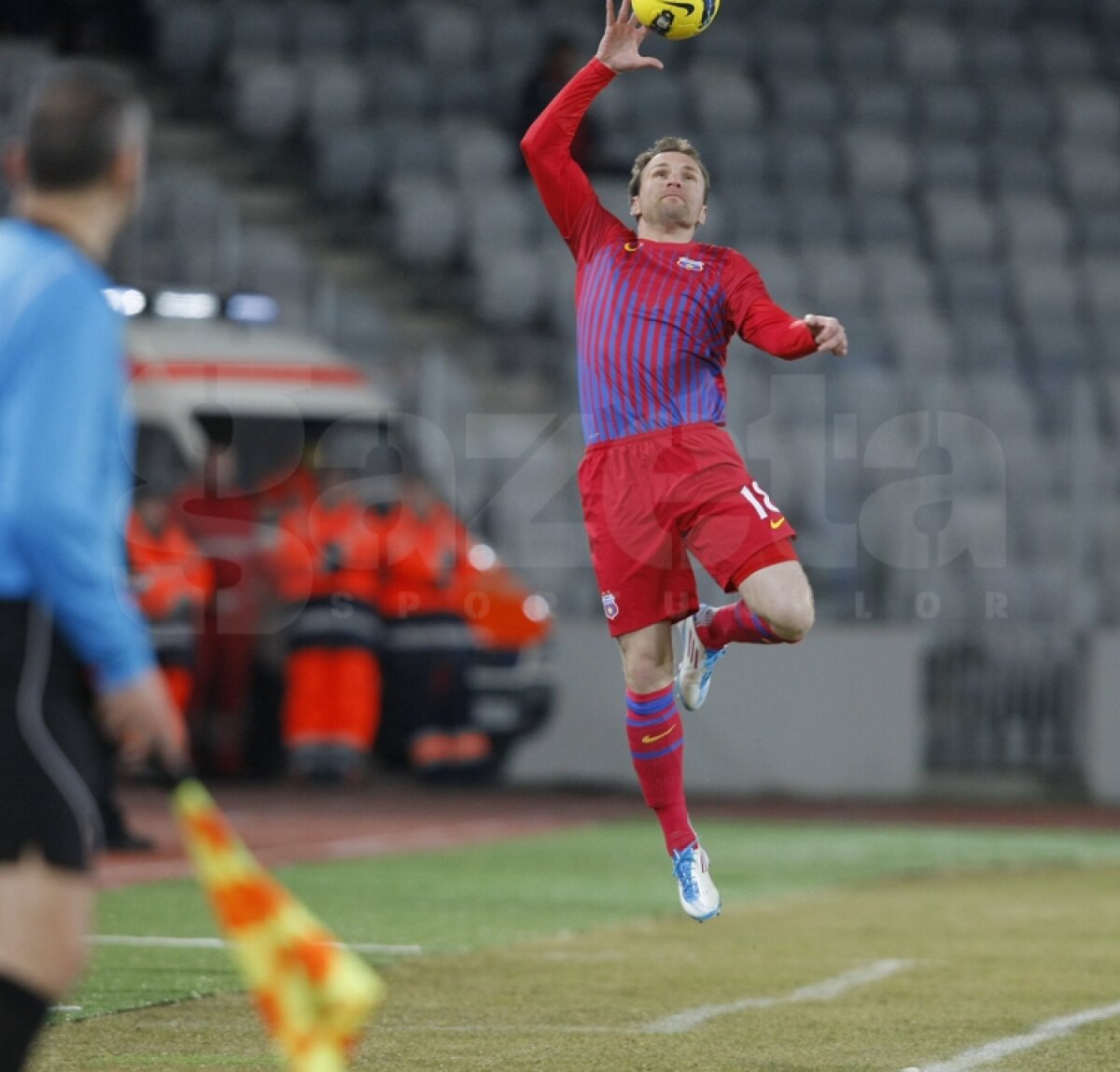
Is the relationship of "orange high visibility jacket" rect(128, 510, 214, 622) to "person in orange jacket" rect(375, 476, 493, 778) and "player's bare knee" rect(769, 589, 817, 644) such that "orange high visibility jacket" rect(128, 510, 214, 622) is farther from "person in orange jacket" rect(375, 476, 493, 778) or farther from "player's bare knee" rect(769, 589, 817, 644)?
"player's bare knee" rect(769, 589, 817, 644)

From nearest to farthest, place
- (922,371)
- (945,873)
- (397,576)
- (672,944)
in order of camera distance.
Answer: (672,944), (945,873), (397,576), (922,371)

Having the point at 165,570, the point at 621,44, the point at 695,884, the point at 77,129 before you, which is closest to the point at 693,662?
the point at 695,884

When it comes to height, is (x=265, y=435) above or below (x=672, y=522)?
above

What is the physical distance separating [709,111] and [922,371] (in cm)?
353

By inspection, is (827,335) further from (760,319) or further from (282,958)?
(282,958)

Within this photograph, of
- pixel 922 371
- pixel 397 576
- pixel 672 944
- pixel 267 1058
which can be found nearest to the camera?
pixel 267 1058

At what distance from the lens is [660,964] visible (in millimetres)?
8805

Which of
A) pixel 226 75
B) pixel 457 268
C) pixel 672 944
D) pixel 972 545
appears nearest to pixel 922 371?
pixel 972 545

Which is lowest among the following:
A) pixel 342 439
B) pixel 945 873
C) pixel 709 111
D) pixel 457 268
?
pixel 945 873

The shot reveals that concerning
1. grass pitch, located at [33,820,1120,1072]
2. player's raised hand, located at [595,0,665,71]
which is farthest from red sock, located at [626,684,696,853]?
player's raised hand, located at [595,0,665,71]

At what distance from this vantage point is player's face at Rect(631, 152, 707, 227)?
7.45 metres

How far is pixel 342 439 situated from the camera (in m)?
16.7

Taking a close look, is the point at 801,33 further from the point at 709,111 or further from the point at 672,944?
the point at 672,944

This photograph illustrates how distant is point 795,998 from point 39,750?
446cm
